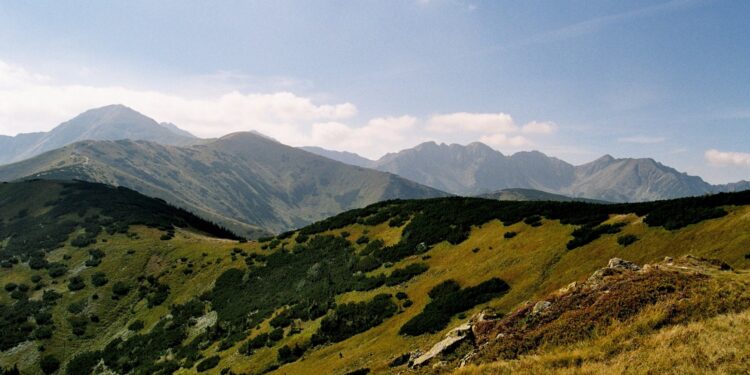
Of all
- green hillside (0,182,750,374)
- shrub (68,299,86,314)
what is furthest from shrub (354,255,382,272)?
shrub (68,299,86,314)

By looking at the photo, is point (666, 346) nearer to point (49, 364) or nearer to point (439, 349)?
point (439, 349)

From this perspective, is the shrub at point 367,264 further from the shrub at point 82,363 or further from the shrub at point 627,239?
the shrub at point 82,363

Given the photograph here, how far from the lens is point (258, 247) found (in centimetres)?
6812

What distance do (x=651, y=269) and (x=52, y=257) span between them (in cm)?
9204

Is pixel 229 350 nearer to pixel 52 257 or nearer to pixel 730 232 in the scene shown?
pixel 730 232

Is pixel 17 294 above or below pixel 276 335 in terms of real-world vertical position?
below

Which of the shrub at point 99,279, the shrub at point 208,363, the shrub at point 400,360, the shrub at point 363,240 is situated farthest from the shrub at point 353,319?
the shrub at point 99,279

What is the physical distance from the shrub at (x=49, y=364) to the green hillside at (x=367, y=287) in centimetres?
37

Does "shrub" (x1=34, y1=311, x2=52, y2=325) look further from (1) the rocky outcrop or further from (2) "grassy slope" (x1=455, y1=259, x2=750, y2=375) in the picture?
(2) "grassy slope" (x1=455, y1=259, x2=750, y2=375)

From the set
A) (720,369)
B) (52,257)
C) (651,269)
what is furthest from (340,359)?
(52,257)

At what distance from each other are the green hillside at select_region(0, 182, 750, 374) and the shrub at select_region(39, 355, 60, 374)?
37 cm

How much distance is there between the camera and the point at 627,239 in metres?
30.1

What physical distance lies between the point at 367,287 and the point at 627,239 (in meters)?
23.6

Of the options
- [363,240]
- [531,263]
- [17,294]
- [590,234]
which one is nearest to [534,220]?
[590,234]
